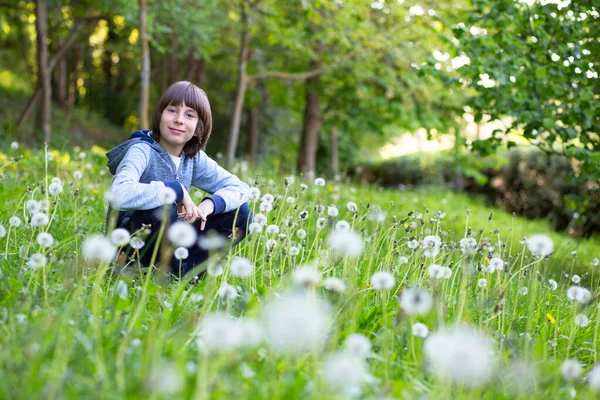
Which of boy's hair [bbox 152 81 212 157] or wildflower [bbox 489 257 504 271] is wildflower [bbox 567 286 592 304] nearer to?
wildflower [bbox 489 257 504 271]

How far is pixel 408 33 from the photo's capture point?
1142cm

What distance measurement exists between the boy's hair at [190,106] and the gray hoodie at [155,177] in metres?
0.06

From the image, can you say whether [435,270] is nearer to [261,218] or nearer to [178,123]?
[261,218]

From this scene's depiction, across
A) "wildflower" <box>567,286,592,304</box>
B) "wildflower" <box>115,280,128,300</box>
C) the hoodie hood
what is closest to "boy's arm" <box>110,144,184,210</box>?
the hoodie hood

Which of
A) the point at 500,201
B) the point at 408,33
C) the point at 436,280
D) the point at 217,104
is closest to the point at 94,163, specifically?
the point at 436,280

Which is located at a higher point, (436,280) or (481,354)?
(481,354)

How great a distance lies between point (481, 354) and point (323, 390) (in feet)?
1.65

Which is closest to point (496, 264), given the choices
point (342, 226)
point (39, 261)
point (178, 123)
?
point (342, 226)

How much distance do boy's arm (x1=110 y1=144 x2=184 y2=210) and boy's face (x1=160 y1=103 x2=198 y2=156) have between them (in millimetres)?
333

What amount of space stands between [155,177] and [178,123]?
13.0 inches

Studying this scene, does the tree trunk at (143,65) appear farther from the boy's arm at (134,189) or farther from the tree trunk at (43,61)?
the boy's arm at (134,189)

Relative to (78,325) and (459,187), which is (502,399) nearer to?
(78,325)

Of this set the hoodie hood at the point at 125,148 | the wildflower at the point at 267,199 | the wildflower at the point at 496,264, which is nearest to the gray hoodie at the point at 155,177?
the hoodie hood at the point at 125,148

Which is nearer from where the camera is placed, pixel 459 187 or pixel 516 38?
pixel 516 38
